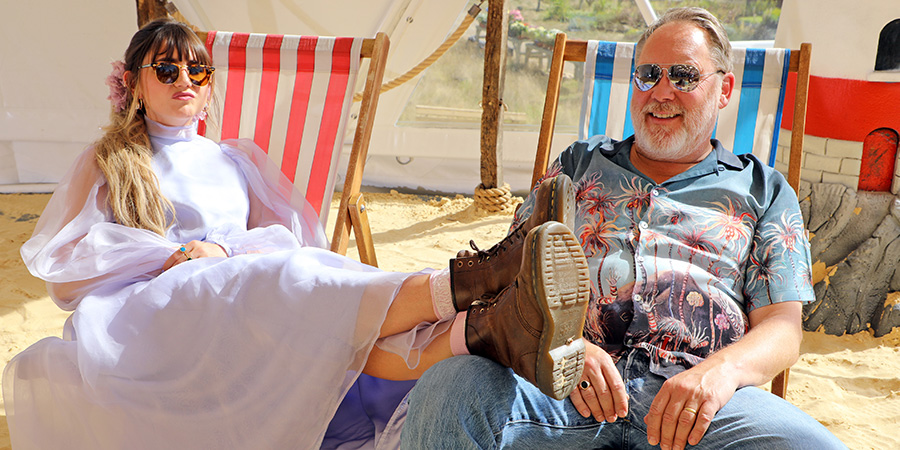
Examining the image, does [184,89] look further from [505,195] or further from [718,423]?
[505,195]

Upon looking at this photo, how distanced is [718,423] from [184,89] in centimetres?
182

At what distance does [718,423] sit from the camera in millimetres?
1325

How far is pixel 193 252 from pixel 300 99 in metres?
1.19

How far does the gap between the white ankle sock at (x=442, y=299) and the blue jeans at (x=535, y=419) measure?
8.3 inches

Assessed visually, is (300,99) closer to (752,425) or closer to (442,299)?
(442,299)

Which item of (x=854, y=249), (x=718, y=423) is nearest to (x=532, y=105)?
(x=854, y=249)

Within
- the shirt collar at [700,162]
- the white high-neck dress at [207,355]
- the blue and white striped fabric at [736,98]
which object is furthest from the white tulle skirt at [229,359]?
the blue and white striped fabric at [736,98]

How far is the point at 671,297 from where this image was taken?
163cm

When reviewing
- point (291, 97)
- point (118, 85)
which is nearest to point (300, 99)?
point (291, 97)

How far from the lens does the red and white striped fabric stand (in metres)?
2.73

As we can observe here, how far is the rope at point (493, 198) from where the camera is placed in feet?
16.0

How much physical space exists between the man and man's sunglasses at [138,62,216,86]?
1.16m

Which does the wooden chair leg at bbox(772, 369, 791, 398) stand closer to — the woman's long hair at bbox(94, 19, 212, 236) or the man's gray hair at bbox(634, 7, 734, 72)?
the man's gray hair at bbox(634, 7, 734, 72)

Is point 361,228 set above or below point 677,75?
below
